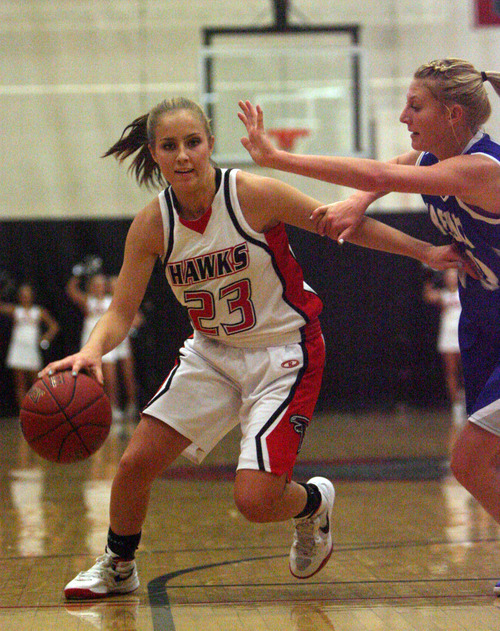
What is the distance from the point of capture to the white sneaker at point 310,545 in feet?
10.0

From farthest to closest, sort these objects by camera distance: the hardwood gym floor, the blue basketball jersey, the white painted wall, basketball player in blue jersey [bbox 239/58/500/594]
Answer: the white painted wall < the hardwood gym floor < the blue basketball jersey < basketball player in blue jersey [bbox 239/58/500/594]

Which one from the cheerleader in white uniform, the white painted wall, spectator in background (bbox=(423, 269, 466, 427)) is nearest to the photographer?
the cheerleader in white uniform

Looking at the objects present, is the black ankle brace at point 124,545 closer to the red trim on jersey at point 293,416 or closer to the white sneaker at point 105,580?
the white sneaker at point 105,580

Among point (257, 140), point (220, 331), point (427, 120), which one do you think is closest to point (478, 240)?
point (427, 120)

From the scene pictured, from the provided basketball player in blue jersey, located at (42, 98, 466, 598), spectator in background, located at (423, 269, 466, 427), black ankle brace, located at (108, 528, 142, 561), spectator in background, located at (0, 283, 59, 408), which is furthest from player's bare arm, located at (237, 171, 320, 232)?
spectator in background, located at (0, 283, 59, 408)

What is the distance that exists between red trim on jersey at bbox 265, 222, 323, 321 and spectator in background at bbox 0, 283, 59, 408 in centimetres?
744

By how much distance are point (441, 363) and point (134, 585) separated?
795 centimetres

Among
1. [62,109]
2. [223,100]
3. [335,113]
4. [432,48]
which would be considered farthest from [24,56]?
[432,48]

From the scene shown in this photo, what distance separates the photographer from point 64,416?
278cm

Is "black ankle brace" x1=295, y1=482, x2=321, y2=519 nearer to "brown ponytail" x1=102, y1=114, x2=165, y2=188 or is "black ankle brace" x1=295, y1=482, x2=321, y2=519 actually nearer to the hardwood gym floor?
the hardwood gym floor

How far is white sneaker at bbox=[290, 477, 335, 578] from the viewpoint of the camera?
3.06 metres

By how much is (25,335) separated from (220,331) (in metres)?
7.45

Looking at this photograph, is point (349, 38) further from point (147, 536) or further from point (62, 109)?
point (147, 536)

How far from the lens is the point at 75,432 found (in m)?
2.81
